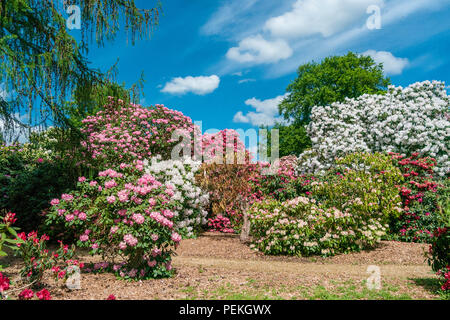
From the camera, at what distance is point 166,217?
498cm

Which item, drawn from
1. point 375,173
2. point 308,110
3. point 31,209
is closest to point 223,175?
point 375,173

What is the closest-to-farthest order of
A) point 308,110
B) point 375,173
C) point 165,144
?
1. point 375,173
2. point 165,144
3. point 308,110

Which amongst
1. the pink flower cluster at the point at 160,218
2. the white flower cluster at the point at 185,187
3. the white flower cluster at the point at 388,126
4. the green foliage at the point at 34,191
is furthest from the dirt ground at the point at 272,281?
the white flower cluster at the point at 388,126

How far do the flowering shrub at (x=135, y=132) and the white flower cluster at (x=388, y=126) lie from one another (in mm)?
4540

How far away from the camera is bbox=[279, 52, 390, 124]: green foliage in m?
23.0

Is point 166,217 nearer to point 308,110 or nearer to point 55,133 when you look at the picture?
point 55,133

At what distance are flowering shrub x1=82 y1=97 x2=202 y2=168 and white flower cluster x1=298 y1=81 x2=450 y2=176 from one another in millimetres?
4540

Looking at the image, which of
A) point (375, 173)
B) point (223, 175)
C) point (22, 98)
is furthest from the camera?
point (223, 175)

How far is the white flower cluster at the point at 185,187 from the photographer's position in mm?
8977

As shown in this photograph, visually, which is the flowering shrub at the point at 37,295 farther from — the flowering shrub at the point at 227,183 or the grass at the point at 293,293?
the flowering shrub at the point at 227,183

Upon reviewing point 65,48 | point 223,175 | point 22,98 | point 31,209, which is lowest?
point 31,209

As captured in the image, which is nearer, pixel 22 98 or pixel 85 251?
pixel 22 98
